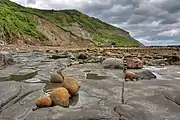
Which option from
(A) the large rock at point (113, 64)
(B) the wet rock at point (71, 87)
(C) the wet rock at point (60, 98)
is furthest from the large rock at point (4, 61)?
(C) the wet rock at point (60, 98)

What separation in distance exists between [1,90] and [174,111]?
16.0 feet

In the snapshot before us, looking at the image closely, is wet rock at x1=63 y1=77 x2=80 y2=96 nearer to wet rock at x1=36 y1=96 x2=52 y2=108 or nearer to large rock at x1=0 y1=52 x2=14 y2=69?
wet rock at x1=36 y1=96 x2=52 y2=108

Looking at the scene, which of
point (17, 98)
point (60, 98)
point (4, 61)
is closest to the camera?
point (60, 98)

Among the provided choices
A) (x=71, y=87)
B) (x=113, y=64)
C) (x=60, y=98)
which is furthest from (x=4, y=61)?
(x=60, y=98)

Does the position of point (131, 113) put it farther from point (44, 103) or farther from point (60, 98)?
point (44, 103)

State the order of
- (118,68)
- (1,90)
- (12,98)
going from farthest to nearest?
(118,68) → (1,90) → (12,98)

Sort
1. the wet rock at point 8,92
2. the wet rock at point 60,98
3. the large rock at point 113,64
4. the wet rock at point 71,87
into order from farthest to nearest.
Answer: the large rock at point 113,64 < the wet rock at point 71,87 < the wet rock at point 8,92 < the wet rock at point 60,98

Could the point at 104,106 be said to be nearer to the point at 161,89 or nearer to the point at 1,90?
the point at 161,89

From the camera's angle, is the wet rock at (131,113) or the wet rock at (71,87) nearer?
the wet rock at (131,113)

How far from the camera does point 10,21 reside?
5412cm

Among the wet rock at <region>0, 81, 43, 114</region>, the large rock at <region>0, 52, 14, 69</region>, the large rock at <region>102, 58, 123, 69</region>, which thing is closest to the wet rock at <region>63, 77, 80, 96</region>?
the wet rock at <region>0, 81, 43, 114</region>

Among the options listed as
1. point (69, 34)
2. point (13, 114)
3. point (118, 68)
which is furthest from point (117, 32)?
point (13, 114)

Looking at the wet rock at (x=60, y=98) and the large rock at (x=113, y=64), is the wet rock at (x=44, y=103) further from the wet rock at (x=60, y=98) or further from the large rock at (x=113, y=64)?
the large rock at (x=113, y=64)

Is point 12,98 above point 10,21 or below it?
below
